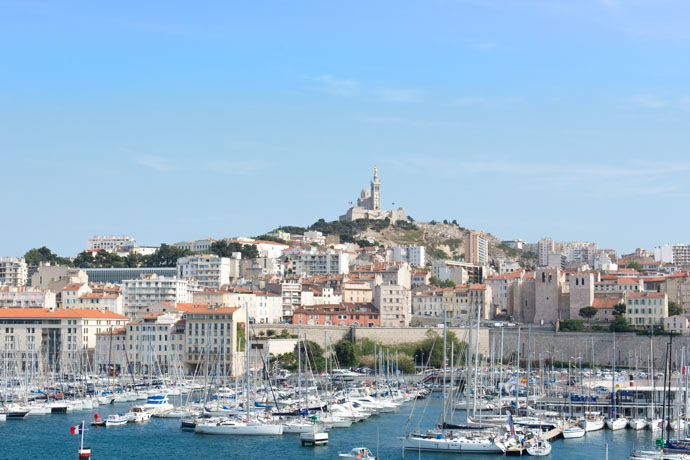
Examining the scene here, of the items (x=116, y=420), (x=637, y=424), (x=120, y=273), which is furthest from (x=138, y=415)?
(x=120, y=273)

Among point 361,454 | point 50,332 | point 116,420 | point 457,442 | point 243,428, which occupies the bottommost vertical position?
point 116,420

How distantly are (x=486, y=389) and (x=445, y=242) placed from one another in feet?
274

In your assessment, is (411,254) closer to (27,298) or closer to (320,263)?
(320,263)

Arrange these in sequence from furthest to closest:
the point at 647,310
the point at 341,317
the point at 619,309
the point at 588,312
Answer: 1. the point at 341,317
2. the point at 588,312
3. the point at 619,309
4. the point at 647,310

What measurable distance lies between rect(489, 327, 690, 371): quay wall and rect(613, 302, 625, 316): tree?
190 inches

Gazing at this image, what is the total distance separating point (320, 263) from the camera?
109 m

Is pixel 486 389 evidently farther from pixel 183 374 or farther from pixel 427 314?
pixel 427 314

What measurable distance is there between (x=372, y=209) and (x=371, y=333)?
271ft

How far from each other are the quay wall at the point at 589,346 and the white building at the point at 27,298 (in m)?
33.4

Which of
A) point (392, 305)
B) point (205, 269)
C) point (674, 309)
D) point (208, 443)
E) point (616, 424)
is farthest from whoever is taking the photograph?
point (205, 269)

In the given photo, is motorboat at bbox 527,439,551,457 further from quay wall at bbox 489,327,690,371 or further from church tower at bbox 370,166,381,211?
church tower at bbox 370,166,381,211

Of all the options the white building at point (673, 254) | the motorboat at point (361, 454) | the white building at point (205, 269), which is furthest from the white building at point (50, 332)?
the white building at point (673, 254)

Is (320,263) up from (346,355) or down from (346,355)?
up

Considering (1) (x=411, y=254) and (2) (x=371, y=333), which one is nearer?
(2) (x=371, y=333)
